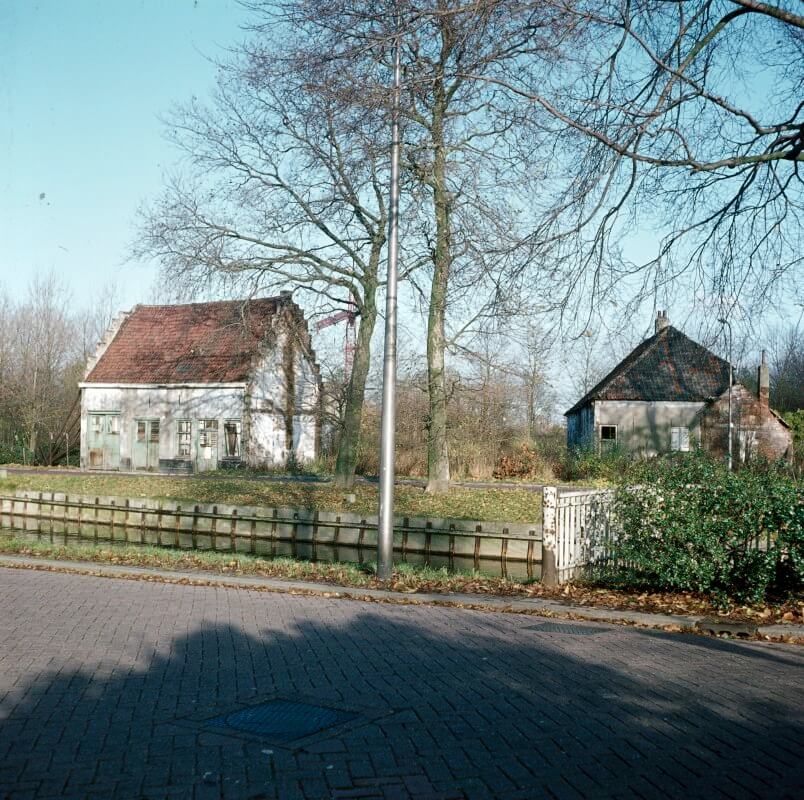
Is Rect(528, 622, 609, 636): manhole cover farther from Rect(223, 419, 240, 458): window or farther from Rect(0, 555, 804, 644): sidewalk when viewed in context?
Rect(223, 419, 240, 458): window

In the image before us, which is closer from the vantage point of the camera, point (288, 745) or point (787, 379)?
point (288, 745)

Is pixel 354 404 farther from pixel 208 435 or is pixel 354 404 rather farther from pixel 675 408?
pixel 675 408

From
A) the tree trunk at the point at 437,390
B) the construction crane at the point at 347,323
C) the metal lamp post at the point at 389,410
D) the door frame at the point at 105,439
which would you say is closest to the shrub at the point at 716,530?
the metal lamp post at the point at 389,410

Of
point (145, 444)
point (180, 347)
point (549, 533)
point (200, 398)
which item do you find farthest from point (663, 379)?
point (549, 533)

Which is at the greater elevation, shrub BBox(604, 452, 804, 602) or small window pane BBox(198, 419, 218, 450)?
small window pane BBox(198, 419, 218, 450)

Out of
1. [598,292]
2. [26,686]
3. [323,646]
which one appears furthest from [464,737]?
[598,292]

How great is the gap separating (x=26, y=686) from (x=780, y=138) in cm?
885

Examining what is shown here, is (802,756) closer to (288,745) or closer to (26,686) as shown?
(288,745)

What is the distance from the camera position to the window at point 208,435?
3772cm

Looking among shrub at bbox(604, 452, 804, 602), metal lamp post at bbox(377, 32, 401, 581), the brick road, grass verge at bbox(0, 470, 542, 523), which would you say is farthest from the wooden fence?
the brick road

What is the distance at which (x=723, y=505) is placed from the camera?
959 centimetres

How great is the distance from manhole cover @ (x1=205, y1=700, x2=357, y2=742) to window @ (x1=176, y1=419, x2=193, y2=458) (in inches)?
1320

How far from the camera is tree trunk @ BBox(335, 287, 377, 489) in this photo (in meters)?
25.8

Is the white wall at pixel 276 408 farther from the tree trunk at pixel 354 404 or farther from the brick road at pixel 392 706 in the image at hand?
the brick road at pixel 392 706
